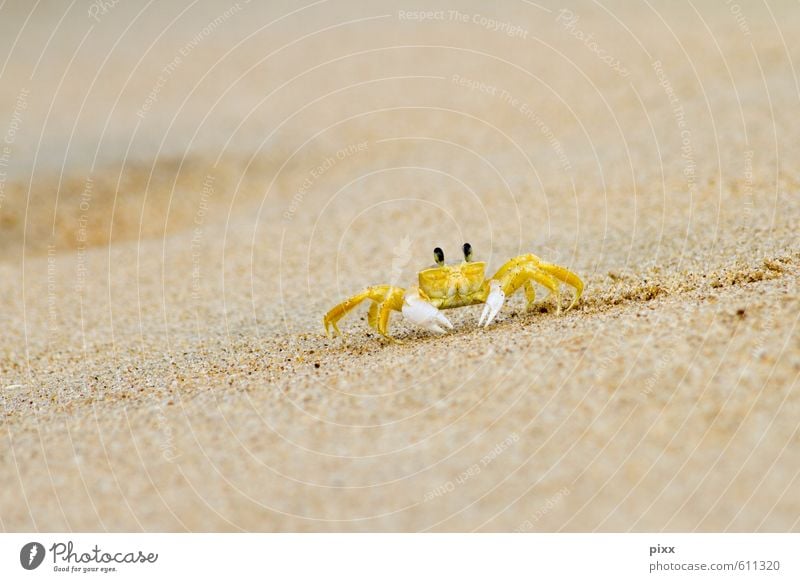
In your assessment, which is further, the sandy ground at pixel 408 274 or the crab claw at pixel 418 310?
the crab claw at pixel 418 310

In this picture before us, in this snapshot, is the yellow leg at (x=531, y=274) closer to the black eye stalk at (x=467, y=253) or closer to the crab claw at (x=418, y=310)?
the black eye stalk at (x=467, y=253)

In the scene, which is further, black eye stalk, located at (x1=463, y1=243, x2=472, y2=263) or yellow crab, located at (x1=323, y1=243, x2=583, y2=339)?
black eye stalk, located at (x1=463, y1=243, x2=472, y2=263)

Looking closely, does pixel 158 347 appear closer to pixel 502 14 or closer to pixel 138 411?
pixel 138 411

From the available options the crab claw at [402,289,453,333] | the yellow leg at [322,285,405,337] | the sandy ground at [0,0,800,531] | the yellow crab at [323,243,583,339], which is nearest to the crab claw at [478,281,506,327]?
the yellow crab at [323,243,583,339]

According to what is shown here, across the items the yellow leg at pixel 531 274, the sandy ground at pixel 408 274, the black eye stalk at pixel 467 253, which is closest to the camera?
the sandy ground at pixel 408 274

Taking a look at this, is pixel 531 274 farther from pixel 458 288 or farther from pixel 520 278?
pixel 458 288

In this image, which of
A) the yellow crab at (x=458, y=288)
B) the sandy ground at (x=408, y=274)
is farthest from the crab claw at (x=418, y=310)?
the sandy ground at (x=408, y=274)

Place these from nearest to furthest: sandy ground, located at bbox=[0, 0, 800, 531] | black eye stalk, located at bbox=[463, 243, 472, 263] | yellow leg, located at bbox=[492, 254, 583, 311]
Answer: sandy ground, located at bbox=[0, 0, 800, 531] < yellow leg, located at bbox=[492, 254, 583, 311] < black eye stalk, located at bbox=[463, 243, 472, 263]

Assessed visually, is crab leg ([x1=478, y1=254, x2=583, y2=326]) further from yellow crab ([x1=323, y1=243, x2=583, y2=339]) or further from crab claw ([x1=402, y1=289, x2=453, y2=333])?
crab claw ([x1=402, y1=289, x2=453, y2=333])

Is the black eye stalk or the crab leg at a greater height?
the black eye stalk
